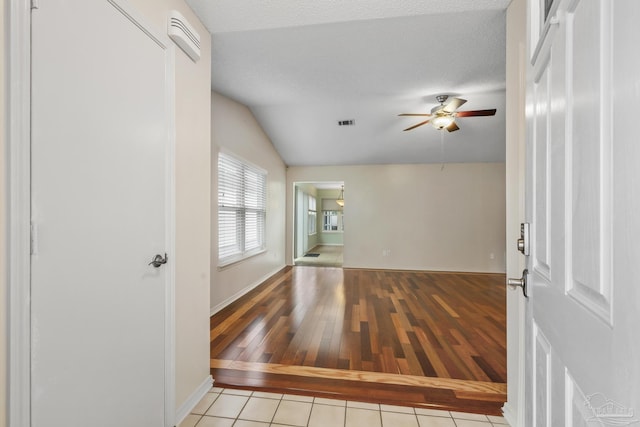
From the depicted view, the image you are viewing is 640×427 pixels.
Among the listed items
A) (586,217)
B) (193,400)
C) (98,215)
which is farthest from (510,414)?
(98,215)

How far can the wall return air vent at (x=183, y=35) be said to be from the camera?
1.44 m

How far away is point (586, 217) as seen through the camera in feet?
1.72

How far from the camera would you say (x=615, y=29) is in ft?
1.41

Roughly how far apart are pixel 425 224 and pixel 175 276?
5234mm

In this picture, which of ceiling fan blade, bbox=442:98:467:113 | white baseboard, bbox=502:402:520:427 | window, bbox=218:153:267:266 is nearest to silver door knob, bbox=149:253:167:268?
window, bbox=218:153:267:266

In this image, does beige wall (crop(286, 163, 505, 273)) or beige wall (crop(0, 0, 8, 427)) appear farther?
beige wall (crop(286, 163, 505, 273))

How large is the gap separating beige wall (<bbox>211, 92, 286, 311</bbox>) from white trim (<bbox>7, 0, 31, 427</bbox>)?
7.54 ft

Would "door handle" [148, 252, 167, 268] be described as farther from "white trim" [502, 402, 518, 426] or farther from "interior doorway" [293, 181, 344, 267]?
"interior doorway" [293, 181, 344, 267]

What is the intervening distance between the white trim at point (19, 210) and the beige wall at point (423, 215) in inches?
210

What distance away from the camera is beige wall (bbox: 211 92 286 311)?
3193 mm

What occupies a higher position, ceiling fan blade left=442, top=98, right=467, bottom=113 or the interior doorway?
ceiling fan blade left=442, top=98, right=467, bottom=113

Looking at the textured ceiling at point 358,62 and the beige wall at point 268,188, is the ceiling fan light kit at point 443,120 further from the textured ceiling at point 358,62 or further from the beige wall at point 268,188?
the beige wall at point 268,188

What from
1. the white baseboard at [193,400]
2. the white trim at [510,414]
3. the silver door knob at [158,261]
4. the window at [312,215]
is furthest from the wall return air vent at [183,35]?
the window at [312,215]

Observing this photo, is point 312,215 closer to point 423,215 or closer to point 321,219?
point 321,219
